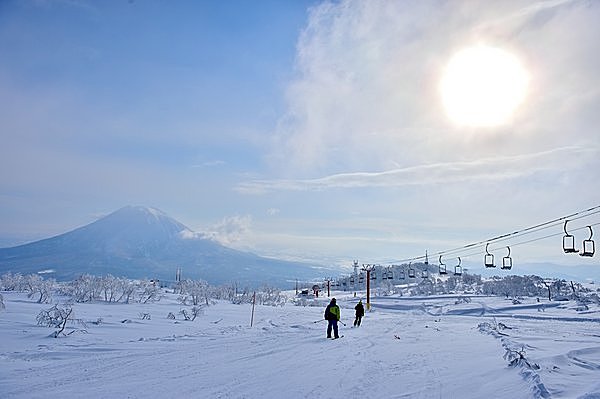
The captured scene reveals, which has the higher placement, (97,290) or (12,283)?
(12,283)

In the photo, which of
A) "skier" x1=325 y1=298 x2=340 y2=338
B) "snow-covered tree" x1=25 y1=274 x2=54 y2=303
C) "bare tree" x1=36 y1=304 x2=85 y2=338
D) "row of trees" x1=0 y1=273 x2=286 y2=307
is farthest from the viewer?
"row of trees" x1=0 y1=273 x2=286 y2=307

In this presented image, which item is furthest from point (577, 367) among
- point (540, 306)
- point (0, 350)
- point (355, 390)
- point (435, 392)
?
point (540, 306)

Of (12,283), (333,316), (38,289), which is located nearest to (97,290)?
(38,289)

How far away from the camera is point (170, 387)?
424 inches

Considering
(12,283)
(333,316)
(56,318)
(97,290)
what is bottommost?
(56,318)

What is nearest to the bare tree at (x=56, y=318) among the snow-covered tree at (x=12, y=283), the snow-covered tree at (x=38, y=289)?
the snow-covered tree at (x=38, y=289)

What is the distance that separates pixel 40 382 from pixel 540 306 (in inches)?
2505

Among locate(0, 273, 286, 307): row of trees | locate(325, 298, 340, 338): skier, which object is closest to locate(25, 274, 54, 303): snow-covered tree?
locate(0, 273, 286, 307): row of trees

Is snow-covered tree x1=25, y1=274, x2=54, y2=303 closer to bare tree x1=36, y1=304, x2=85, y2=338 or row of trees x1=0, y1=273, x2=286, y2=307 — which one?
row of trees x1=0, y1=273, x2=286, y2=307

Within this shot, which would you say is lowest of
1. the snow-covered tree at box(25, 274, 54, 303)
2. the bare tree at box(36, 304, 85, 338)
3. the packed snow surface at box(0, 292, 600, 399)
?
the packed snow surface at box(0, 292, 600, 399)

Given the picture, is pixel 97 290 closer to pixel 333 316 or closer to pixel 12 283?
pixel 12 283

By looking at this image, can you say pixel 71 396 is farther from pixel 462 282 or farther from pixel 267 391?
pixel 462 282

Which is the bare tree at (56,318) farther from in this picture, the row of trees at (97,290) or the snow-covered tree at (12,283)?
the snow-covered tree at (12,283)

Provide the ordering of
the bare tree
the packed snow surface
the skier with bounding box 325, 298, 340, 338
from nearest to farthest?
the packed snow surface, the skier with bounding box 325, 298, 340, 338, the bare tree
